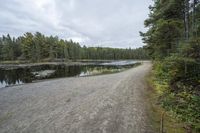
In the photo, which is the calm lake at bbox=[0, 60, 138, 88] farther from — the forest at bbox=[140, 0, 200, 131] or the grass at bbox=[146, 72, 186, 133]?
the grass at bbox=[146, 72, 186, 133]

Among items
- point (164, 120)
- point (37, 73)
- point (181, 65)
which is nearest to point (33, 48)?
point (37, 73)

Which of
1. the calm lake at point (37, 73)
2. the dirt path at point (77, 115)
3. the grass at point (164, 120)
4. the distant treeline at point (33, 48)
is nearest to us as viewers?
the grass at point (164, 120)

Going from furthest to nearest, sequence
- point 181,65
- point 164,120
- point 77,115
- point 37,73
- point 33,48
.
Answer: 1. point 33,48
2. point 37,73
3. point 181,65
4. point 77,115
5. point 164,120

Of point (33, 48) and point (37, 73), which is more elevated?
point (33, 48)

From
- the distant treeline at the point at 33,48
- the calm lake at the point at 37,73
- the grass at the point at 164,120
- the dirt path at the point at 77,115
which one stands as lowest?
the grass at the point at 164,120

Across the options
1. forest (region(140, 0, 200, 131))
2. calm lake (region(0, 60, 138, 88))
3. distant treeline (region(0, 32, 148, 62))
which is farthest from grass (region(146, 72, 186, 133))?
distant treeline (region(0, 32, 148, 62))

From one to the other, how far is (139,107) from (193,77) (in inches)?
166

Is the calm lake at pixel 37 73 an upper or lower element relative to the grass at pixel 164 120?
upper

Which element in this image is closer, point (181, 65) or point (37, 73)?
point (181, 65)

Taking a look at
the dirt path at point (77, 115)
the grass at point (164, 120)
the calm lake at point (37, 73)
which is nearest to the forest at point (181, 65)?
the grass at point (164, 120)

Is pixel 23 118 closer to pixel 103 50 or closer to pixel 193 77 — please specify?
pixel 193 77

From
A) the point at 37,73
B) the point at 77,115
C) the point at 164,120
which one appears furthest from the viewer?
the point at 37,73

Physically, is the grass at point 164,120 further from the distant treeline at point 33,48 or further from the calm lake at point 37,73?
the distant treeline at point 33,48

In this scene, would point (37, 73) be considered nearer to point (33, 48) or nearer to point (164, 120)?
point (164, 120)
